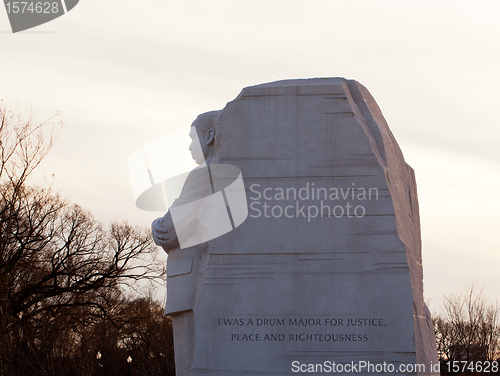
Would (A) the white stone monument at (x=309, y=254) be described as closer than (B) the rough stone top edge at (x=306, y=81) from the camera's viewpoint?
Yes

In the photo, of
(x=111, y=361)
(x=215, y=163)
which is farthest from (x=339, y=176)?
(x=111, y=361)

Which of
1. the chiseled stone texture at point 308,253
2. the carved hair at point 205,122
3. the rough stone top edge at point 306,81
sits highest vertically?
the rough stone top edge at point 306,81

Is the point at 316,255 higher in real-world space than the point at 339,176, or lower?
lower

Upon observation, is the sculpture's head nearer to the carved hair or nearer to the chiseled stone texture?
the carved hair

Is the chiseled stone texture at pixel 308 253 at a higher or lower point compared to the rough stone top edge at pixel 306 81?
lower

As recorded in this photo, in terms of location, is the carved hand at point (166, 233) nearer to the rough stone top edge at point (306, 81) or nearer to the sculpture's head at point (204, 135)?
the sculpture's head at point (204, 135)

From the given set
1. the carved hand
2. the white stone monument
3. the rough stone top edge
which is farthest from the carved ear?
the carved hand

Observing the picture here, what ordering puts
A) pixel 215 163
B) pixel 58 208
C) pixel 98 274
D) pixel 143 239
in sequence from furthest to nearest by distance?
pixel 143 239
pixel 98 274
pixel 58 208
pixel 215 163

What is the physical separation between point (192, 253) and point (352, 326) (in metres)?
1.61

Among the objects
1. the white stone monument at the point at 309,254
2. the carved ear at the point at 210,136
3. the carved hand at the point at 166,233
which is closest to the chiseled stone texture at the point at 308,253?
the white stone monument at the point at 309,254

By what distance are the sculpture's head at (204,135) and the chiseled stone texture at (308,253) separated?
478mm

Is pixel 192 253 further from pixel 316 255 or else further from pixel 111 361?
pixel 111 361

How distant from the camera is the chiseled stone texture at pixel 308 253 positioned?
230 inches

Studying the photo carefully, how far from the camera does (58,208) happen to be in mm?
22797
